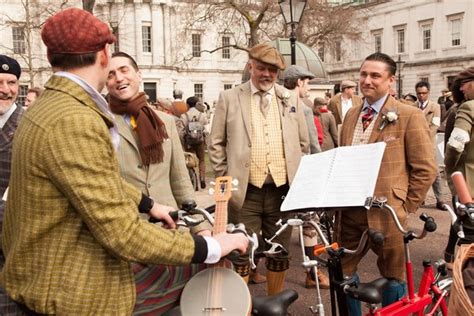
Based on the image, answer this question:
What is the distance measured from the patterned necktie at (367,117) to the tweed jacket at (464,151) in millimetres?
1209

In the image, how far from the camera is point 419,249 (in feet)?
22.4

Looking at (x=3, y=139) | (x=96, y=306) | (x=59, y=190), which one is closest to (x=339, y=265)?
(x=96, y=306)

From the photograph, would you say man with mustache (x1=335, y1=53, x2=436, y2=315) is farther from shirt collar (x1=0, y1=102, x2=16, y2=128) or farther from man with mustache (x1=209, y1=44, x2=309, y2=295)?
shirt collar (x1=0, y1=102, x2=16, y2=128)

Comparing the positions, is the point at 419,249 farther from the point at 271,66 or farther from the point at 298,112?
the point at 271,66

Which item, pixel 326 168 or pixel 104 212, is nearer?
pixel 104 212

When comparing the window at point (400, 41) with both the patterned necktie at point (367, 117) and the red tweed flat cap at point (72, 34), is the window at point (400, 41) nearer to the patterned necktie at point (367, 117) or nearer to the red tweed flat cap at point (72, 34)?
the patterned necktie at point (367, 117)

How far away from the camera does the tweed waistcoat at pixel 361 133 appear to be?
3.95 m

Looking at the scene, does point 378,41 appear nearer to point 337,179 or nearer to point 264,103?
point 264,103

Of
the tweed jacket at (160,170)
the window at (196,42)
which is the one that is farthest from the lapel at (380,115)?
the window at (196,42)

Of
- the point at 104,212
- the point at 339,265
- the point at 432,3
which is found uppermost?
the point at 432,3

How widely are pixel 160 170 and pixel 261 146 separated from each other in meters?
1.15

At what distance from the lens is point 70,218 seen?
1961 mm

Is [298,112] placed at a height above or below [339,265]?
above

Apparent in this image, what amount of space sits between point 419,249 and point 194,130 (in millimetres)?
5487
